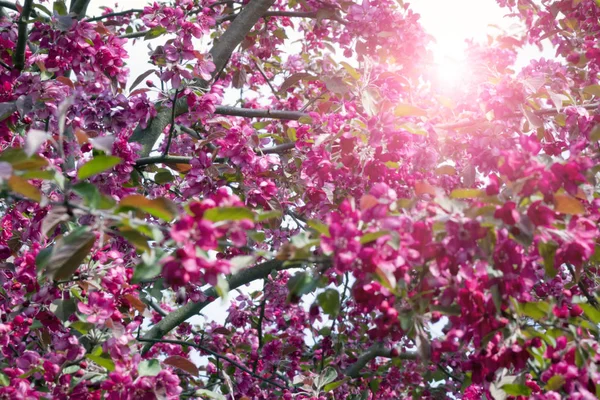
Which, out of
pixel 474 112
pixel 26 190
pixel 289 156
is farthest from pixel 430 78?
pixel 26 190

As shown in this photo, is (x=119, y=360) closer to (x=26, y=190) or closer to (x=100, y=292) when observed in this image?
(x=100, y=292)

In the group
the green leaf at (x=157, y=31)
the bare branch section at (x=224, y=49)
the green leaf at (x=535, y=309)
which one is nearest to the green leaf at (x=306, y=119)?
the green leaf at (x=157, y=31)

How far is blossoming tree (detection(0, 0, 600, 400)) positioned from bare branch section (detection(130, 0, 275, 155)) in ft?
0.04

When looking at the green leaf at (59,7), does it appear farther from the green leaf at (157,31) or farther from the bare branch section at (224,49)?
the bare branch section at (224,49)

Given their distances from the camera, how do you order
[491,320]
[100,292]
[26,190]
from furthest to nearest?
[100,292], [491,320], [26,190]

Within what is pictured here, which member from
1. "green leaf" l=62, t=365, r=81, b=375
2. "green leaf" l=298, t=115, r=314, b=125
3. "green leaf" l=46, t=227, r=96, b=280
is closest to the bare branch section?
"green leaf" l=298, t=115, r=314, b=125

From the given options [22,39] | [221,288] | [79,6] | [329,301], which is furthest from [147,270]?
[79,6]

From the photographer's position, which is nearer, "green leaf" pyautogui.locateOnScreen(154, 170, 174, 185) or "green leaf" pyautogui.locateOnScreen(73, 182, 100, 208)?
"green leaf" pyautogui.locateOnScreen(73, 182, 100, 208)

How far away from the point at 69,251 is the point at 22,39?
8.28ft

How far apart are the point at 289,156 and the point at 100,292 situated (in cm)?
155

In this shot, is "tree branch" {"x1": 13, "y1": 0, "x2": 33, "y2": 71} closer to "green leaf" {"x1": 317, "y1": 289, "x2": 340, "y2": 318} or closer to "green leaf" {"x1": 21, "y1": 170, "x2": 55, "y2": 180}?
"green leaf" {"x1": 21, "y1": 170, "x2": 55, "y2": 180}

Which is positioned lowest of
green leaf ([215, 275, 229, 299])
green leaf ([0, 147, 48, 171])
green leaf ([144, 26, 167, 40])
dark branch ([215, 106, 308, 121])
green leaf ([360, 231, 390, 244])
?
green leaf ([215, 275, 229, 299])

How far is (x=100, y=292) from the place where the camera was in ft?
7.32

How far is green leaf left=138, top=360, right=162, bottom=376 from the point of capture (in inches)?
75.5
